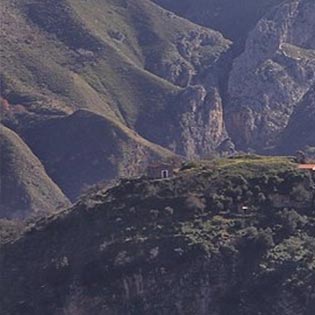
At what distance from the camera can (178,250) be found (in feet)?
244

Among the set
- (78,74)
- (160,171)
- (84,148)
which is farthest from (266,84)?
(160,171)

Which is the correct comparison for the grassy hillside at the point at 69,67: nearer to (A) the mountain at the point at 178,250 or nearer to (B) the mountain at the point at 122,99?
(B) the mountain at the point at 122,99

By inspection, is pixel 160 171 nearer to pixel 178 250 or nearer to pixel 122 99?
pixel 178 250

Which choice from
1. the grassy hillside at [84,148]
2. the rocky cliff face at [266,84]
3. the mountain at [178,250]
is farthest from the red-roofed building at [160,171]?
the rocky cliff face at [266,84]

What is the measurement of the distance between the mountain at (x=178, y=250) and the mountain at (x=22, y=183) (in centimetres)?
6360

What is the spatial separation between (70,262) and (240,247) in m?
8.35

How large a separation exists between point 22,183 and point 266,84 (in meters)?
47.5

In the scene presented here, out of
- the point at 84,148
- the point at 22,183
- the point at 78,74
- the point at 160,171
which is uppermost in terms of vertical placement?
the point at 160,171

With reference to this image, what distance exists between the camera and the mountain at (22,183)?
488ft

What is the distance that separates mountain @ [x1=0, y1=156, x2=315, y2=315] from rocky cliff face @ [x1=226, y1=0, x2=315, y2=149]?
103957mm

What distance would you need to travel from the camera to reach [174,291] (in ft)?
239

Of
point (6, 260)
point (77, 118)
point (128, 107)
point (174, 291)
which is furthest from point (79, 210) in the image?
point (128, 107)

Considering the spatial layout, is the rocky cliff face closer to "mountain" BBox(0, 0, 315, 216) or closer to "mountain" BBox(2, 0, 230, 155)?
"mountain" BBox(0, 0, 315, 216)

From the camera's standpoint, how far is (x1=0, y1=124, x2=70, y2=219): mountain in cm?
14888
